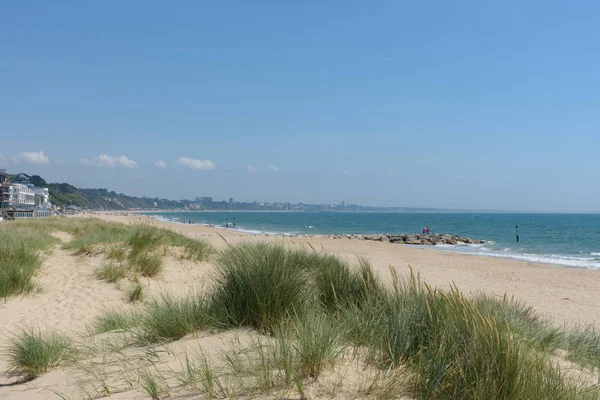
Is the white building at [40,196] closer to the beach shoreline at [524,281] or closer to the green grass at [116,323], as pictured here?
the beach shoreline at [524,281]

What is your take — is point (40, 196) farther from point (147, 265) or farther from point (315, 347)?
point (315, 347)

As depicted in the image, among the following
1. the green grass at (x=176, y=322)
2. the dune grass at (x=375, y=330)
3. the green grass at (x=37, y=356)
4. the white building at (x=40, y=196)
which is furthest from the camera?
the white building at (x=40, y=196)

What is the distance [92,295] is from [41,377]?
6.09 meters

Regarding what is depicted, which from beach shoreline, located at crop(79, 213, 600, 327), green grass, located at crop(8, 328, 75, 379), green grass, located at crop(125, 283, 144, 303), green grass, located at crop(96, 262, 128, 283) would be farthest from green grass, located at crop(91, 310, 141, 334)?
green grass, located at crop(96, 262, 128, 283)

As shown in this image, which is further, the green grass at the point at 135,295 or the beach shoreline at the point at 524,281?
the beach shoreline at the point at 524,281

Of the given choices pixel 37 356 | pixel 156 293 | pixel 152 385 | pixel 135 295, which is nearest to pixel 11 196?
pixel 156 293

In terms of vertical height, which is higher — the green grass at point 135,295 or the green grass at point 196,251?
the green grass at point 196,251

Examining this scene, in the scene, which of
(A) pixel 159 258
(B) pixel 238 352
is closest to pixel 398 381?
(B) pixel 238 352

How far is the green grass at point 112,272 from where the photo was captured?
439 inches

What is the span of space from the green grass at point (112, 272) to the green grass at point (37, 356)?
6361 mm

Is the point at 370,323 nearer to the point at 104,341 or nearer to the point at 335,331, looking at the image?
the point at 335,331

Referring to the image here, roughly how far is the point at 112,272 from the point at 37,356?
23.1ft

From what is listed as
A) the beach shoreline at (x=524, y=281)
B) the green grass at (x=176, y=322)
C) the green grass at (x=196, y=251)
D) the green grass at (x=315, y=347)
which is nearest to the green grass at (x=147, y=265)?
the green grass at (x=196, y=251)

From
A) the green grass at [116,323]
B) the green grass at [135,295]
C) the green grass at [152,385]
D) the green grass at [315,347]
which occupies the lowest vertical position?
the green grass at [135,295]
